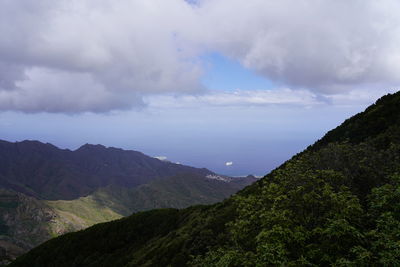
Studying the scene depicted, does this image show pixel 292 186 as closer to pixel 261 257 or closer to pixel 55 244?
pixel 261 257

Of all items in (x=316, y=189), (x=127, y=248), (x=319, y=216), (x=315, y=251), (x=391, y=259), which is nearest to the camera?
(x=391, y=259)

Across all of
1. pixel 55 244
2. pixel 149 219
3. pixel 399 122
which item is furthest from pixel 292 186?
pixel 55 244

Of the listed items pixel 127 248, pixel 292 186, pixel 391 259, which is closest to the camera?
pixel 391 259

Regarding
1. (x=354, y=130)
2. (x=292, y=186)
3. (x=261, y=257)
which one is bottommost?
(x=261, y=257)

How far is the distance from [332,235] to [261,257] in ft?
11.7

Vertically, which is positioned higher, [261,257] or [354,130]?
[354,130]

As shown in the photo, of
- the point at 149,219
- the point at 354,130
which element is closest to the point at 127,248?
the point at 149,219

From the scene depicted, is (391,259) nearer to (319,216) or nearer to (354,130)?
(319,216)

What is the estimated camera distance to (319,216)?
1838 centimetres

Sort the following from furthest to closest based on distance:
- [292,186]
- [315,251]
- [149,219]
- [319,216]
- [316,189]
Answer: [149,219]
[292,186]
[316,189]
[319,216]
[315,251]

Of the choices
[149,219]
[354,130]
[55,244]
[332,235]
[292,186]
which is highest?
[354,130]

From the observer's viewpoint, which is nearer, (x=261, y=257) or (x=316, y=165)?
(x=261, y=257)

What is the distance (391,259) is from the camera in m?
11.9

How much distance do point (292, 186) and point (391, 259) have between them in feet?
39.9
